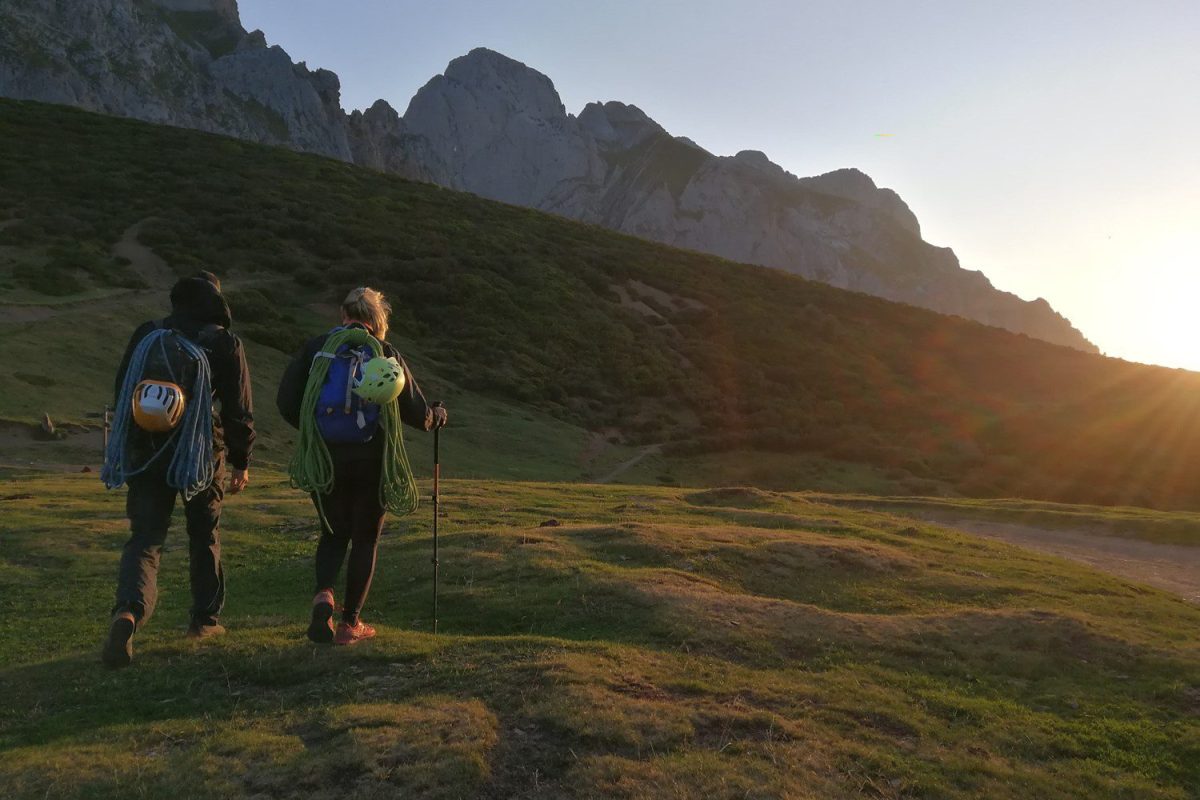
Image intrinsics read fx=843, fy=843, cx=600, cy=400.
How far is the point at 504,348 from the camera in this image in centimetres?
4497

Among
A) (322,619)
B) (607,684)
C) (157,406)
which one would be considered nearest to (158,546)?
(157,406)

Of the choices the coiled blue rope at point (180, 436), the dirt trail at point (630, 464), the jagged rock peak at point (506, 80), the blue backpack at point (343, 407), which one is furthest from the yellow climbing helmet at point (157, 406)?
the jagged rock peak at point (506, 80)

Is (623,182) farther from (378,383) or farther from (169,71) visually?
(378,383)

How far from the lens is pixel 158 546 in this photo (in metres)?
6.01

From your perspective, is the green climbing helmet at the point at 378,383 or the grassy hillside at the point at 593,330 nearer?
the green climbing helmet at the point at 378,383

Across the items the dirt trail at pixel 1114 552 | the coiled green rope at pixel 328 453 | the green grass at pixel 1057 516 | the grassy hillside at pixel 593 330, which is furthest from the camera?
the grassy hillside at pixel 593 330

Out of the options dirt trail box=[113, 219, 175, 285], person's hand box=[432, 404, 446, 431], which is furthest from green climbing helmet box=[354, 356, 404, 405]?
dirt trail box=[113, 219, 175, 285]

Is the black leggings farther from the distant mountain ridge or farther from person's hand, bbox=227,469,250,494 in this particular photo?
the distant mountain ridge

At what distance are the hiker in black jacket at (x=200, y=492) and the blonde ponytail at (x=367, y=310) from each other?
923 mm

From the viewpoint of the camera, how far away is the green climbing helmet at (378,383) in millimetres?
5758

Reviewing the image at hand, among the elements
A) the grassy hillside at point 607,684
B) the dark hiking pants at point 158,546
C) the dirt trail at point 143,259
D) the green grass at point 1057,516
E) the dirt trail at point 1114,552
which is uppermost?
the dirt trail at point 143,259

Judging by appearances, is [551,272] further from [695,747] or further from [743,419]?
[695,747]

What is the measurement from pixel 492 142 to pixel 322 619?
187884mm

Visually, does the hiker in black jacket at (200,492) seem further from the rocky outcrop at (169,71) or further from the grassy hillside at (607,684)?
the rocky outcrop at (169,71)
